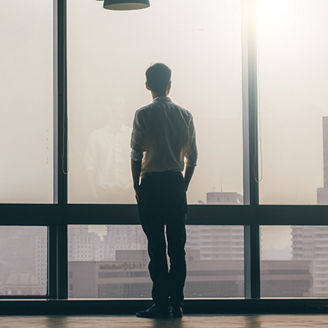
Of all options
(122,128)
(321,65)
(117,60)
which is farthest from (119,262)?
(321,65)

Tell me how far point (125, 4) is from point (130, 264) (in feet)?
5.44

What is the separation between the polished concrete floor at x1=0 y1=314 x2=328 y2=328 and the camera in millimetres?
4508

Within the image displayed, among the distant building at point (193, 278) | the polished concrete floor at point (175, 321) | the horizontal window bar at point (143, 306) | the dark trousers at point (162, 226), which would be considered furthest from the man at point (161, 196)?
the distant building at point (193, 278)

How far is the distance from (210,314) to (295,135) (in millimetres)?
1336

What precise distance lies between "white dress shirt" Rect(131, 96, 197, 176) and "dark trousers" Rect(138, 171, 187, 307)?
65 mm

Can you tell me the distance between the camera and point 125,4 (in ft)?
17.3

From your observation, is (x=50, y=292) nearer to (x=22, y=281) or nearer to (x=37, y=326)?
(x=22, y=281)

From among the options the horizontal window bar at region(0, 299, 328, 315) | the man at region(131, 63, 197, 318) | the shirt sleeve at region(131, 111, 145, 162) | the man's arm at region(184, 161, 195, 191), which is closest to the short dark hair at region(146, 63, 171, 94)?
the man at region(131, 63, 197, 318)

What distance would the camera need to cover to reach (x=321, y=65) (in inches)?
229

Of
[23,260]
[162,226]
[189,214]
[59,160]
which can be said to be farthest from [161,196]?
[23,260]

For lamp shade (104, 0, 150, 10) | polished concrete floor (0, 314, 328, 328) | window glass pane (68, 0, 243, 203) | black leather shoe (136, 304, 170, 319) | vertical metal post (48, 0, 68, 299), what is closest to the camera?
polished concrete floor (0, 314, 328, 328)

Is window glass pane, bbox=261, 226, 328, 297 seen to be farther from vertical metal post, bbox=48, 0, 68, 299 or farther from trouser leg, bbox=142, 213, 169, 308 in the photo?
vertical metal post, bbox=48, 0, 68, 299

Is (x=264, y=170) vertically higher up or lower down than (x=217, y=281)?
higher up

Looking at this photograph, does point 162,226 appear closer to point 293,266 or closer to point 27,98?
point 293,266
